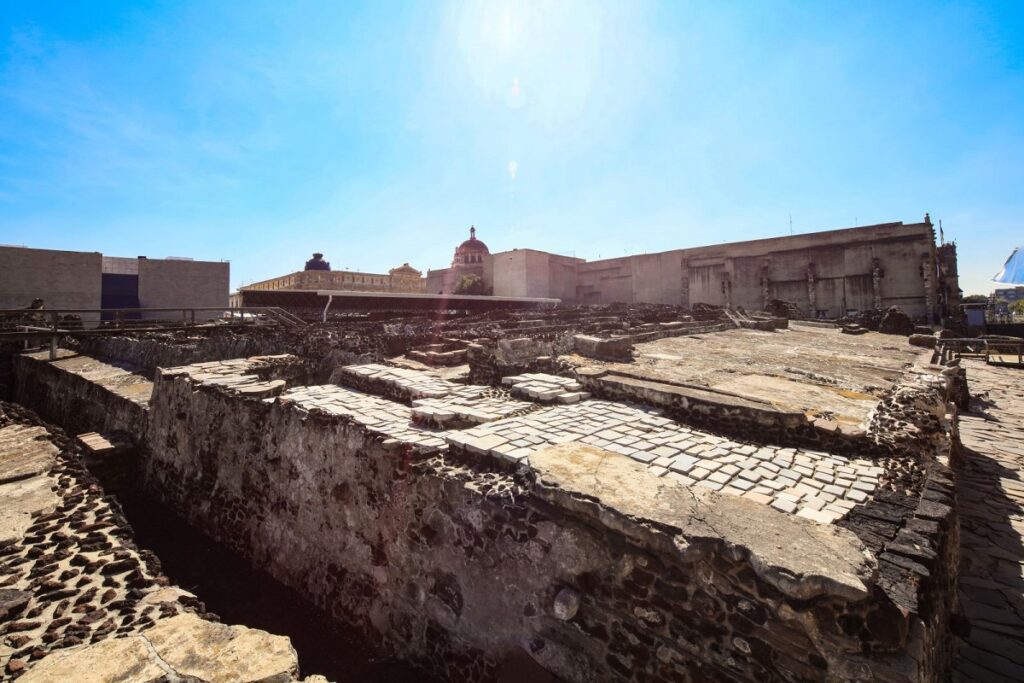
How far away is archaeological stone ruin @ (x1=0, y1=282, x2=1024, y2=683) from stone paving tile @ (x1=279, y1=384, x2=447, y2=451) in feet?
0.14

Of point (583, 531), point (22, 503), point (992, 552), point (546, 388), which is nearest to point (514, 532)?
point (583, 531)

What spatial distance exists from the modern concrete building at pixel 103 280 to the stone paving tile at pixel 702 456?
26.6 m

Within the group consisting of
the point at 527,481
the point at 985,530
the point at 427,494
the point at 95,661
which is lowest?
the point at 985,530

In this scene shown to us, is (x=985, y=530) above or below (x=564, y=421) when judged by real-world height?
below

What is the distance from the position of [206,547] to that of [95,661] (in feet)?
12.6

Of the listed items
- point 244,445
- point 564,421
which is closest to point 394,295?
point 244,445

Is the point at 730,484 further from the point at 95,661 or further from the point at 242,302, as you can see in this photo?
the point at 242,302

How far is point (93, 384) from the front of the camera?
8.52 meters

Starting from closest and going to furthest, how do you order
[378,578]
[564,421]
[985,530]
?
[378,578], [564,421], [985,530]

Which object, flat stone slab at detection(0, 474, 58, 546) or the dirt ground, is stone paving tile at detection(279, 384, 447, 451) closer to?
flat stone slab at detection(0, 474, 58, 546)

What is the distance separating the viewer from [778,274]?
3058 centimetres

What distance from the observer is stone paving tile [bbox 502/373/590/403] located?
5199 millimetres

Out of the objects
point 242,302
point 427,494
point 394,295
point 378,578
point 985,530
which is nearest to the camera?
point 427,494

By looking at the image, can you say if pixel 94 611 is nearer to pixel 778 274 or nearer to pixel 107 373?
pixel 107 373
